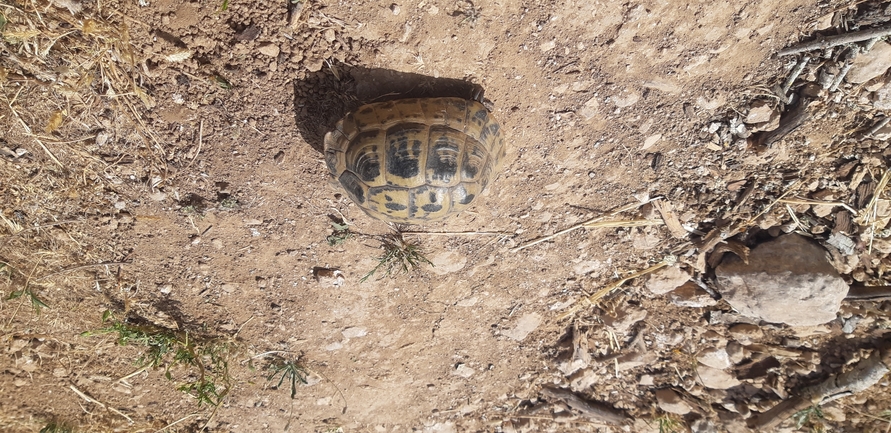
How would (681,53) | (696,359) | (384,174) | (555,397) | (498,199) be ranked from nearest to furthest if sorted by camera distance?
(384,174), (681,53), (498,199), (696,359), (555,397)

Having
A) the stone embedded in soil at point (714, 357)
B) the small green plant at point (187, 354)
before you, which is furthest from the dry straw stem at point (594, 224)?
the small green plant at point (187, 354)

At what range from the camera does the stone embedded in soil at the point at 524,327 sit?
5.09m

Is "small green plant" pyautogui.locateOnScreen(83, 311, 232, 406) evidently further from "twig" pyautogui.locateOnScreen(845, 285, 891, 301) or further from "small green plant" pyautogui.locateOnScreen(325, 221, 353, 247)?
"twig" pyautogui.locateOnScreen(845, 285, 891, 301)

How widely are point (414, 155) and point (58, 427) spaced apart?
5562 mm

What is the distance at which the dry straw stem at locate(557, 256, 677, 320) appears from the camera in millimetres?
4668

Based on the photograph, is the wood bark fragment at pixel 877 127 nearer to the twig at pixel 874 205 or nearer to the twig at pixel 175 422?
the twig at pixel 874 205

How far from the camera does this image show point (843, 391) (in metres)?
4.69

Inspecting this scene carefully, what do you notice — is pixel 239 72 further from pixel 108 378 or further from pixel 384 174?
pixel 108 378

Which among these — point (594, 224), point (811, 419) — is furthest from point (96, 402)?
point (811, 419)

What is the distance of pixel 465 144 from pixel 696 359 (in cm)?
371

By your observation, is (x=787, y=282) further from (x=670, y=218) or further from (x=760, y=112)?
(x=760, y=112)

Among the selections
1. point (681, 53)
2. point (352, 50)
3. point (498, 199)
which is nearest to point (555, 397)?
point (498, 199)

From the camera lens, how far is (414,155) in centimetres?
355

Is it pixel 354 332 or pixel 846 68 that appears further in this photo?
pixel 354 332
